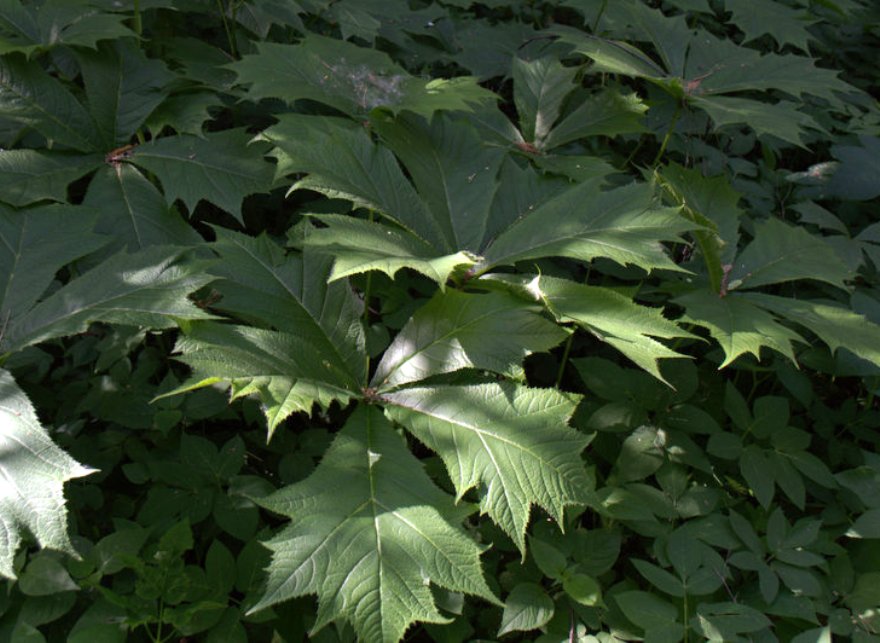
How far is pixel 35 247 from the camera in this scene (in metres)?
1.75

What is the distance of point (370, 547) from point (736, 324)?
101 centimetres

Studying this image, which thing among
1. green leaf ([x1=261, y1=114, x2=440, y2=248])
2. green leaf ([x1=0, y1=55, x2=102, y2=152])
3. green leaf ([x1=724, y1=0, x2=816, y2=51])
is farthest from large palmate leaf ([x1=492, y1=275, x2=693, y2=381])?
green leaf ([x1=724, y1=0, x2=816, y2=51])

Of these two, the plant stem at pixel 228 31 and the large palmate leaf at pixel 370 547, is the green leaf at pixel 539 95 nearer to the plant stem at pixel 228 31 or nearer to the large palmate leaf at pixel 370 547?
the plant stem at pixel 228 31

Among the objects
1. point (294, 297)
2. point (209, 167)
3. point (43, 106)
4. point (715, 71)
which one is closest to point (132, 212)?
point (209, 167)

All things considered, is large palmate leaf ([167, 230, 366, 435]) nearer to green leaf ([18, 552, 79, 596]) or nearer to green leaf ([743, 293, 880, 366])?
green leaf ([18, 552, 79, 596])

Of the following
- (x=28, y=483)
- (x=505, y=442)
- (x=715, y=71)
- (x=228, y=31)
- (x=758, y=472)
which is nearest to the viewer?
(x=28, y=483)

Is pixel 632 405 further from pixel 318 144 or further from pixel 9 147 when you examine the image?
pixel 9 147

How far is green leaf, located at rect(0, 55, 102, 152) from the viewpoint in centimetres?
200

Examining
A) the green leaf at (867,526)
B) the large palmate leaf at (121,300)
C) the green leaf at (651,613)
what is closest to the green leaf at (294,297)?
the large palmate leaf at (121,300)

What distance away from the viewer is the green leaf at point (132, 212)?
6.35 ft

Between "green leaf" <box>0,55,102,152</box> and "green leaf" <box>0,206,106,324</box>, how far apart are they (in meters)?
0.30

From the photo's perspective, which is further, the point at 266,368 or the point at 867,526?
the point at 867,526

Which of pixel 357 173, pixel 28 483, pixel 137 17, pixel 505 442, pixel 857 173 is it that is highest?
pixel 137 17

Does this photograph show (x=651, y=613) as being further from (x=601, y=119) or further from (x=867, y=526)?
(x=601, y=119)
